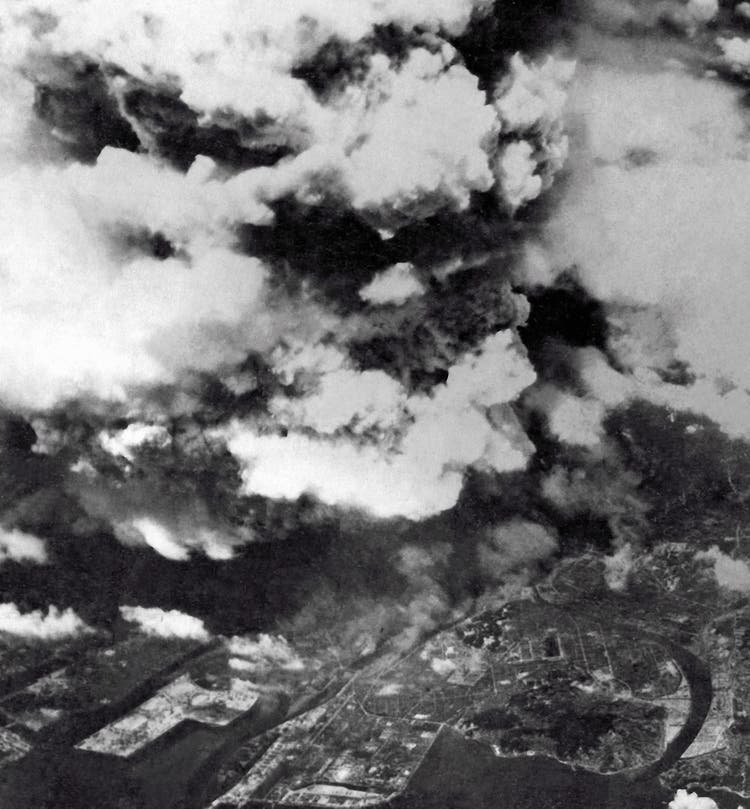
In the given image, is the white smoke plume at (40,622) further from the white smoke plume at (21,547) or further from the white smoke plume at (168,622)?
the white smoke plume at (21,547)

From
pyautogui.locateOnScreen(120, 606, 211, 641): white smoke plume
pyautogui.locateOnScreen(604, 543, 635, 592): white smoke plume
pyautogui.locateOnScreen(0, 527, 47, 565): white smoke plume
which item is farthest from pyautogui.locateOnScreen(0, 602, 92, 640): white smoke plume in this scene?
pyautogui.locateOnScreen(604, 543, 635, 592): white smoke plume

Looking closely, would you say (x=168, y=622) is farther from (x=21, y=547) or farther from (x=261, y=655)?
(x=21, y=547)

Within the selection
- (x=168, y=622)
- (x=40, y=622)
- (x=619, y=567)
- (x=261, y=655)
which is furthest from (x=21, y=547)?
(x=619, y=567)

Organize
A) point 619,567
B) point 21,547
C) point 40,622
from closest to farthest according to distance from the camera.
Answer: point 21,547
point 619,567
point 40,622

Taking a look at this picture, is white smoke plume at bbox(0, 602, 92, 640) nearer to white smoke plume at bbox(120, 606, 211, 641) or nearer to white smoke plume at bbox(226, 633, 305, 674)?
white smoke plume at bbox(120, 606, 211, 641)

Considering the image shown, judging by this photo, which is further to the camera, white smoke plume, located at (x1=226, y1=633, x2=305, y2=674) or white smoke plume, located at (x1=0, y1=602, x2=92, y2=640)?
white smoke plume, located at (x1=0, y1=602, x2=92, y2=640)

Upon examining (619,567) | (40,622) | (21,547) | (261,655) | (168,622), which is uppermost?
(21,547)

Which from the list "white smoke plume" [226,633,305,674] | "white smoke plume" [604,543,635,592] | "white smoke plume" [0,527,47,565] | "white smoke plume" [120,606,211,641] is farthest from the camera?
"white smoke plume" [120,606,211,641]
